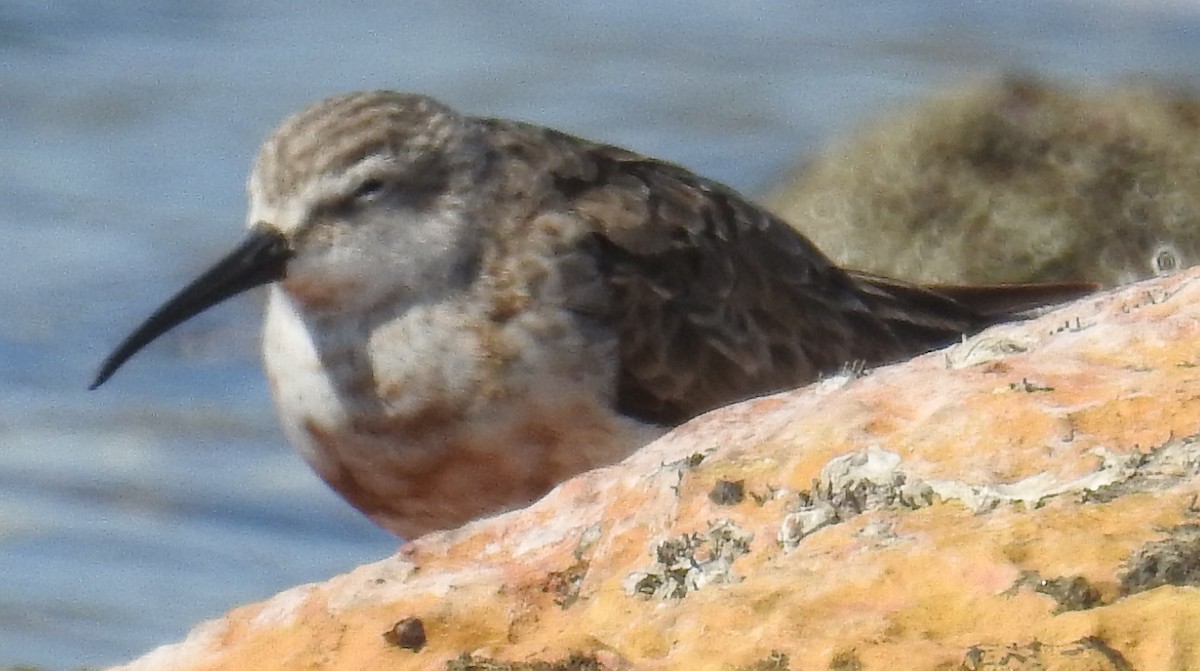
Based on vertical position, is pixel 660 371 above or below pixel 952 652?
below

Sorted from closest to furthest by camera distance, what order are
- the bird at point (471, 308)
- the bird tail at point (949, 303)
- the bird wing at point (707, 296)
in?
the bird at point (471, 308) → the bird wing at point (707, 296) → the bird tail at point (949, 303)

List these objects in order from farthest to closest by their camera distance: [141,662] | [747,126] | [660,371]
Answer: [747,126] < [660,371] < [141,662]

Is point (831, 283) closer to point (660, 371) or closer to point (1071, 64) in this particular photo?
point (660, 371)

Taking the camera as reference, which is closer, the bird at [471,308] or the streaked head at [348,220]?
the bird at [471,308]

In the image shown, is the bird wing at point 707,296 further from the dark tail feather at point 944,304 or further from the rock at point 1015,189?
the rock at point 1015,189

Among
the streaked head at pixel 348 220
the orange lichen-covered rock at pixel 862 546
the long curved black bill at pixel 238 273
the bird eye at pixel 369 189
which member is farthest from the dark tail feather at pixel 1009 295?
the orange lichen-covered rock at pixel 862 546

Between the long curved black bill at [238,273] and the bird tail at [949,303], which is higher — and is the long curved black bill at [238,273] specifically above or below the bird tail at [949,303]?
above

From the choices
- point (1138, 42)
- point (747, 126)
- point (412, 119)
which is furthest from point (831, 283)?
point (1138, 42)
